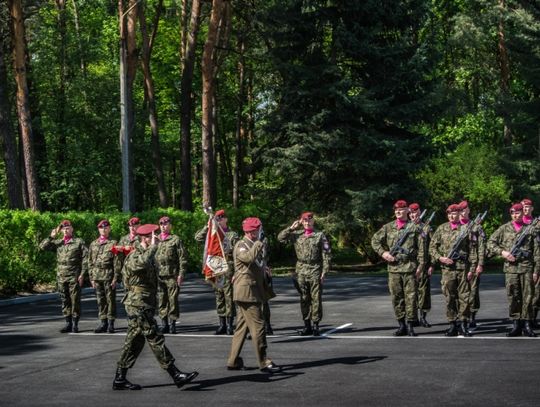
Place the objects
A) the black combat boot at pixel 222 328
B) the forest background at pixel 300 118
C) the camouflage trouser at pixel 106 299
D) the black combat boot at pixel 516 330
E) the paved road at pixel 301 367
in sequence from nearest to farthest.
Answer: the paved road at pixel 301 367, the black combat boot at pixel 516 330, the black combat boot at pixel 222 328, the camouflage trouser at pixel 106 299, the forest background at pixel 300 118

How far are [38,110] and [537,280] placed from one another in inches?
1334

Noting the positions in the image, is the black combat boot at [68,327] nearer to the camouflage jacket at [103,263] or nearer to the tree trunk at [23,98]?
the camouflage jacket at [103,263]

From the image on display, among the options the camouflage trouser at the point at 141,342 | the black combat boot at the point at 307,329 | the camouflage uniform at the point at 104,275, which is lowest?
the black combat boot at the point at 307,329

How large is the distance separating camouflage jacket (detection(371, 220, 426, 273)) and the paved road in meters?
1.14

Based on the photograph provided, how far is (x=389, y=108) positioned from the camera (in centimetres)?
3478

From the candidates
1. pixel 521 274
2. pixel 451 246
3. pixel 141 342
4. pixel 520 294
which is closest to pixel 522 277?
pixel 521 274

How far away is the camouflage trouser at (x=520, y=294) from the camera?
→ 14.6 metres

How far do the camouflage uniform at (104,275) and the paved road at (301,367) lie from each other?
49cm

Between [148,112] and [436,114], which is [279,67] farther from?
[148,112]

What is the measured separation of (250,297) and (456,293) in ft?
14.6

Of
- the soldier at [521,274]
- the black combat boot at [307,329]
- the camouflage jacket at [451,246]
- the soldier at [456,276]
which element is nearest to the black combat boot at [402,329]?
the soldier at [456,276]

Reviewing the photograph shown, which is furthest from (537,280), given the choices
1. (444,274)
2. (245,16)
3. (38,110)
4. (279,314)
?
(38,110)

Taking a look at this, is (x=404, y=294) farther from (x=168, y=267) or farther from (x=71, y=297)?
(x=71, y=297)

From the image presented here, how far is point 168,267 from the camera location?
1673 centimetres
